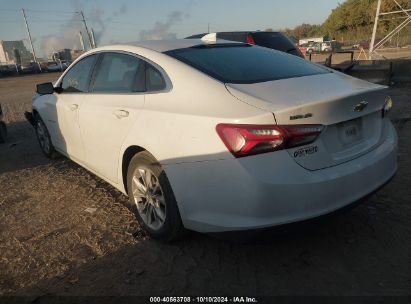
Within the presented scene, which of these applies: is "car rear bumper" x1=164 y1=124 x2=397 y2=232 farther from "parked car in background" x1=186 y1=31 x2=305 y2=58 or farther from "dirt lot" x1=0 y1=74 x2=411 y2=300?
"parked car in background" x1=186 y1=31 x2=305 y2=58

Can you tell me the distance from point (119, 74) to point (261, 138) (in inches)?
76.5

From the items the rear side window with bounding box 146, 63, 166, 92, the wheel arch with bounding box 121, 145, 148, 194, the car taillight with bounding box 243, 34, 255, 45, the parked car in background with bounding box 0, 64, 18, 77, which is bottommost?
the parked car in background with bounding box 0, 64, 18, 77

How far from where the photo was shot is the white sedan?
2.52 meters

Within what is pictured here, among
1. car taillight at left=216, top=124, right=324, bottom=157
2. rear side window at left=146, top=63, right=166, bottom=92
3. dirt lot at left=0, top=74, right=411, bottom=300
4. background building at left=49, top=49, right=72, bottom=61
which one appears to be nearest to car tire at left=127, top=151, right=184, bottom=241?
dirt lot at left=0, top=74, right=411, bottom=300

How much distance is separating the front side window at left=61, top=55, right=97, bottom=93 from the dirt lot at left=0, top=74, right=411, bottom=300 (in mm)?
1309

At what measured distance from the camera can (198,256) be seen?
319cm

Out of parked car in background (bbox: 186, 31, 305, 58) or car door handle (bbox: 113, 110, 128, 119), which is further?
parked car in background (bbox: 186, 31, 305, 58)

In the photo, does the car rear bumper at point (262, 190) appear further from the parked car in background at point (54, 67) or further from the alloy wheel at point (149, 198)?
the parked car in background at point (54, 67)

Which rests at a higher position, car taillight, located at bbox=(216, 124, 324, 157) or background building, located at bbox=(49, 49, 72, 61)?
car taillight, located at bbox=(216, 124, 324, 157)

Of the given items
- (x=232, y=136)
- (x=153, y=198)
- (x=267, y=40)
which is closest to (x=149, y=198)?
(x=153, y=198)

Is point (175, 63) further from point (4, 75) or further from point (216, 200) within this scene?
point (4, 75)

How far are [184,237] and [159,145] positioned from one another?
2.83 feet

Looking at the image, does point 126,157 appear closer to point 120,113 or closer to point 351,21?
point 120,113

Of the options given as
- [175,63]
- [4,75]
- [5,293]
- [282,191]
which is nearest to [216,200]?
[282,191]
